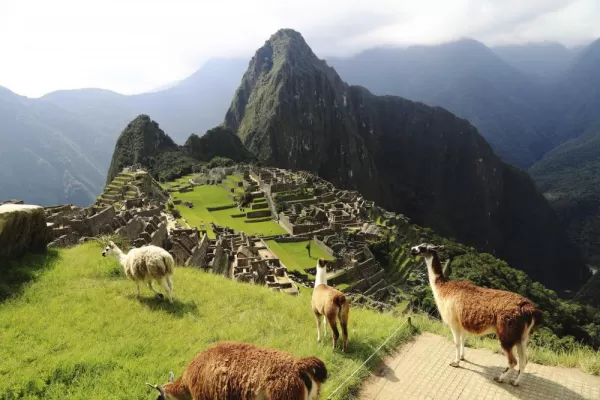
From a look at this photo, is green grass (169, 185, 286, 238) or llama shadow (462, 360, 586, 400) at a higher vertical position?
llama shadow (462, 360, 586, 400)

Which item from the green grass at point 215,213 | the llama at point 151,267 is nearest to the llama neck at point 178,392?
the llama at point 151,267

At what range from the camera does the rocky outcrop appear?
31.2 ft

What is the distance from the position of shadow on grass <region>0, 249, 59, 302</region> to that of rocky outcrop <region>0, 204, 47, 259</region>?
225 millimetres

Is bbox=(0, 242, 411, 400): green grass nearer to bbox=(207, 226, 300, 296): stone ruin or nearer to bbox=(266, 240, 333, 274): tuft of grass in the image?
bbox=(207, 226, 300, 296): stone ruin

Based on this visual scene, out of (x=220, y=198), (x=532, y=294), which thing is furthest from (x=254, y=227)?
(x=532, y=294)

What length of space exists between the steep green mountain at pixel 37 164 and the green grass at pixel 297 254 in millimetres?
104762

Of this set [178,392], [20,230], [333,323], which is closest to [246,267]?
[20,230]

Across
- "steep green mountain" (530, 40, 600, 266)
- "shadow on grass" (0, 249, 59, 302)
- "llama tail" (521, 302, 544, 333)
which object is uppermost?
"llama tail" (521, 302, 544, 333)

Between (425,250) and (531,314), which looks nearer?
(531,314)

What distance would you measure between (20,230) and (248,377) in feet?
27.0

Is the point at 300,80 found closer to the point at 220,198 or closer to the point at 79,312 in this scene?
the point at 220,198

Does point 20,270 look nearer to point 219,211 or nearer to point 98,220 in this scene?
point 98,220

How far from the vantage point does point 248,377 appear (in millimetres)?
4676

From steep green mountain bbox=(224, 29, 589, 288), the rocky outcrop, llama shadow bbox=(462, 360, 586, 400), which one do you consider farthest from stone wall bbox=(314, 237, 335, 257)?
steep green mountain bbox=(224, 29, 589, 288)
